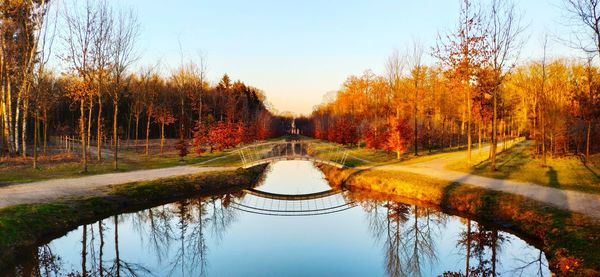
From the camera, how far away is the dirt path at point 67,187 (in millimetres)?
13500

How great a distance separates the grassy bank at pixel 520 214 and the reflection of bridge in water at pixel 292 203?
2340mm

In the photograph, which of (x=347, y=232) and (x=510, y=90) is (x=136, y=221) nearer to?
(x=347, y=232)

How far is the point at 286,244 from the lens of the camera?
40.4ft

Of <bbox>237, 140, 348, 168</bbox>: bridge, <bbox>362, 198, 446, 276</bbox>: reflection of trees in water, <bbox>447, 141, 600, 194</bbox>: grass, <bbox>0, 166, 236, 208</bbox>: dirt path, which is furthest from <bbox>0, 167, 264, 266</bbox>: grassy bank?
<bbox>447, 141, 600, 194</bbox>: grass

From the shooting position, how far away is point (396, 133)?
1061 inches

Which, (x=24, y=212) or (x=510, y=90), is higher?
(x=510, y=90)

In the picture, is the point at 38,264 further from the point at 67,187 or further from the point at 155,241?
the point at 67,187

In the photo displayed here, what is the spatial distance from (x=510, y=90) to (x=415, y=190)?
42648mm

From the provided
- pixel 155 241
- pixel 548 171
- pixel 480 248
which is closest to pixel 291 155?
pixel 155 241

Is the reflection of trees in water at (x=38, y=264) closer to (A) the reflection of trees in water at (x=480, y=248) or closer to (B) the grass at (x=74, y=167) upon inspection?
(B) the grass at (x=74, y=167)

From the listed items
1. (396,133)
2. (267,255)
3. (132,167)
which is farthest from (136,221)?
(396,133)

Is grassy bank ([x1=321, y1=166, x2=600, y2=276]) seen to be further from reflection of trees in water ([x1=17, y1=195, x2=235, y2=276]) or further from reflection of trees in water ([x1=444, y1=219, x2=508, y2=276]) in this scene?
reflection of trees in water ([x1=17, y1=195, x2=235, y2=276])

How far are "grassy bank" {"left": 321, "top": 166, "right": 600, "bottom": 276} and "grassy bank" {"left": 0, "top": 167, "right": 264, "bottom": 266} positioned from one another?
8.32 m

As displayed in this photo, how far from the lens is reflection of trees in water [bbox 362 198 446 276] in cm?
1076
